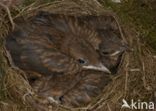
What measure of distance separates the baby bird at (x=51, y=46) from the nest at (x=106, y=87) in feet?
0.21

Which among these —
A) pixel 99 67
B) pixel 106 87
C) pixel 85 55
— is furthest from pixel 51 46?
pixel 106 87

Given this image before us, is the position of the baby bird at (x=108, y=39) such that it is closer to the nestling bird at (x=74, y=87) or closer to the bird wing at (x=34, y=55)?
the nestling bird at (x=74, y=87)

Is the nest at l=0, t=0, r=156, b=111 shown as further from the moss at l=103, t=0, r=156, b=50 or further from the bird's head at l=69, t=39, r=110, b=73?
the bird's head at l=69, t=39, r=110, b=73

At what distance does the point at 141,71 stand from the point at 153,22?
0.44 metres

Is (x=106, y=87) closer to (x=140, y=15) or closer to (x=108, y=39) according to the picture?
(x=108, y=39)

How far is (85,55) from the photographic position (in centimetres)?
364

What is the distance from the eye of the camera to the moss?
396cm

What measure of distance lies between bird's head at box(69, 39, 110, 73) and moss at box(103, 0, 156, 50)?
423 mm

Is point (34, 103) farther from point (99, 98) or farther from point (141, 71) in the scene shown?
point (141, 71)

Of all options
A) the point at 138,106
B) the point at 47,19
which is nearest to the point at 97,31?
the point at 47,19

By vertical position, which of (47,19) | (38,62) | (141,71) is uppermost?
(47,19)

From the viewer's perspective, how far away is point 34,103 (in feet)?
11.7

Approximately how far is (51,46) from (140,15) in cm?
79

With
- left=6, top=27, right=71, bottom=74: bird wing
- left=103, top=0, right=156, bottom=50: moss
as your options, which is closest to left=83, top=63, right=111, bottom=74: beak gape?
left=6, top=27, right=71, bottom=74: bird wing
